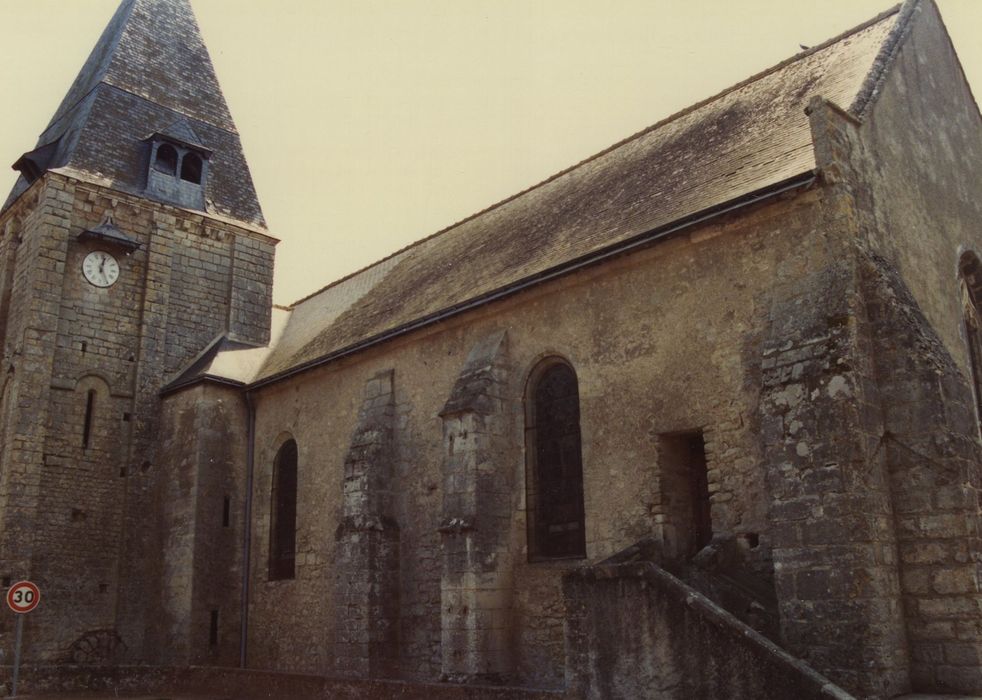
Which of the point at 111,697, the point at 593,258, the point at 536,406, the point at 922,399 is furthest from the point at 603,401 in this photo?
the point at 111,697

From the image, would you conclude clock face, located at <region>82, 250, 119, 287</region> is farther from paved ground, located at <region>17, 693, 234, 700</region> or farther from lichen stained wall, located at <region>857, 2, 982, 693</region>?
lichen stained wall, located at <region>857, 2, 982, 693</region>

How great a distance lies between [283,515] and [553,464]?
7.17 meters

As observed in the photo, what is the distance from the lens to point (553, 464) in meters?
12.5

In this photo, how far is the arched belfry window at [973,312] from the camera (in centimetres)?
1221

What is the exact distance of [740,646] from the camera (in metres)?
7.48

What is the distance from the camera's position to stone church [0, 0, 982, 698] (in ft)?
28.0

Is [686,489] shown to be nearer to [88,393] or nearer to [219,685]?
[219,685]

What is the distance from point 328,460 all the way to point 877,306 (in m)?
10.2

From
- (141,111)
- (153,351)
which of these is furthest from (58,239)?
(141,111)

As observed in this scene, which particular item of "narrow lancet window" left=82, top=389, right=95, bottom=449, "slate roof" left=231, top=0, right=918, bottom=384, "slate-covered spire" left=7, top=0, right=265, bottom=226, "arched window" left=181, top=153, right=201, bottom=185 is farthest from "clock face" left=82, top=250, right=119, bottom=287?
"slate roof" left=231, top=0, right=918, bottom=384

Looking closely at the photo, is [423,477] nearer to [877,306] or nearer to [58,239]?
[877,306]

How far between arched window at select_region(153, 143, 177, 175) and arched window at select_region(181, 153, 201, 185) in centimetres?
26

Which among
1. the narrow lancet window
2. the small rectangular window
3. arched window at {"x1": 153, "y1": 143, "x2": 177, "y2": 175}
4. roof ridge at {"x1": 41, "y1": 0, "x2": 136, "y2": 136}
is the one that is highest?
roof ridge at {"x1": 41, "y1": 0, "x2": 136, "y2": 136}

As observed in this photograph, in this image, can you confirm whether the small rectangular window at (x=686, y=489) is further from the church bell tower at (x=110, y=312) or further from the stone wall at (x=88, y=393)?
the stone wall at (x=88, y=393)
